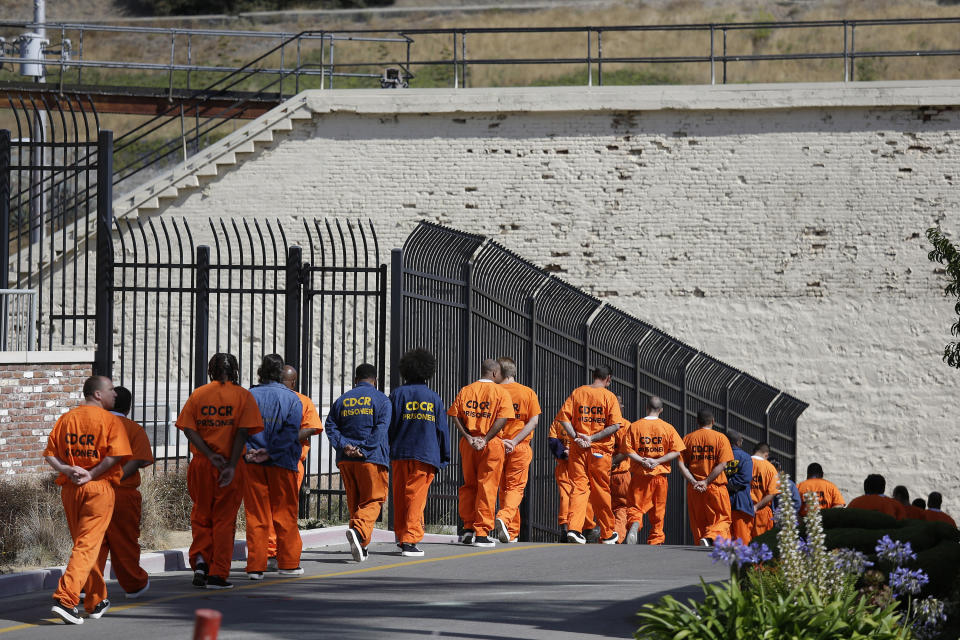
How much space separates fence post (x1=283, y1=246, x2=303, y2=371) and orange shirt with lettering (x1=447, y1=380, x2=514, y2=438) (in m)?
1.69

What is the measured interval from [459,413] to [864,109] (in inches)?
576

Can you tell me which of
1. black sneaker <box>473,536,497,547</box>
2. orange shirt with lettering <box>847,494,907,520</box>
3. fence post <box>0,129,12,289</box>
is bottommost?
black sneaker <box>473,536,497,547</box>

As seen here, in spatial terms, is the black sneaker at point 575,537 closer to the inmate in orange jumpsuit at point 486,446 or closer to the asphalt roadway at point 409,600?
the inmate in orange jumpsuit at point 486,446

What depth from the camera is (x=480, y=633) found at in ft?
24.2

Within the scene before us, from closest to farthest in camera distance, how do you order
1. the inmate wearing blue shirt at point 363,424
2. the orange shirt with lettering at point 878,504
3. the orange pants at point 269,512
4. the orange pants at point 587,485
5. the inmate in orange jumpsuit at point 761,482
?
the orange pants at point 269,512 → the inmate wearing blue shirt at point 363,424 → the orange shirt with lettering at point 878,504 → the orange pants at point 587,485 → the inmate in orange jumpsuit at point 761,482

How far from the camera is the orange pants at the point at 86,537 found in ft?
25.8

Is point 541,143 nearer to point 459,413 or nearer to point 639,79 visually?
point 459,413

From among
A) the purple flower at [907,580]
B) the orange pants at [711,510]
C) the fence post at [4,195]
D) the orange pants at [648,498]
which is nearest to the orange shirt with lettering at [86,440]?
the purple flower at [907,580]

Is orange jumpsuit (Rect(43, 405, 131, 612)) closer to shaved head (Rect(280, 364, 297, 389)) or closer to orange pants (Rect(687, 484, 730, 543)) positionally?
shaved head (Rect(280, 364, 297, 389))

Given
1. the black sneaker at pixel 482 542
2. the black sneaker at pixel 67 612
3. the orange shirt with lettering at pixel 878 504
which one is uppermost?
the orange shirt with lettering at pixel 878 504

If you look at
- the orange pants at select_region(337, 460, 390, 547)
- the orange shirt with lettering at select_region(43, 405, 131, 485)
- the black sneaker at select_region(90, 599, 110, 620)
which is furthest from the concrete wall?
the black sneaker at select_region(90, 599, 110, 620)

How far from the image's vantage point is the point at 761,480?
15.5 meters

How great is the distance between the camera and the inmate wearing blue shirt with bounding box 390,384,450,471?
10.8 metres

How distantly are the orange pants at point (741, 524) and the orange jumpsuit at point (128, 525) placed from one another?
827 centimetres
